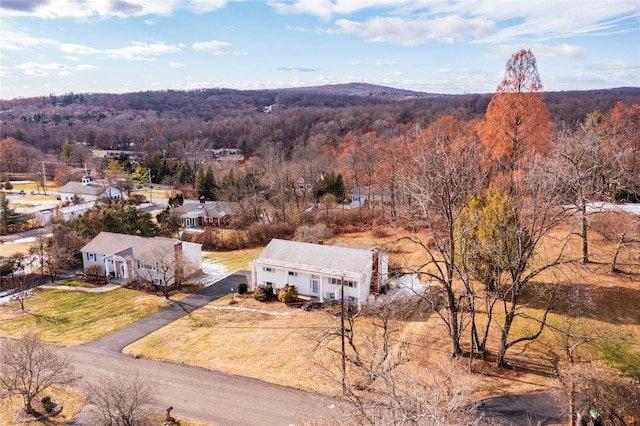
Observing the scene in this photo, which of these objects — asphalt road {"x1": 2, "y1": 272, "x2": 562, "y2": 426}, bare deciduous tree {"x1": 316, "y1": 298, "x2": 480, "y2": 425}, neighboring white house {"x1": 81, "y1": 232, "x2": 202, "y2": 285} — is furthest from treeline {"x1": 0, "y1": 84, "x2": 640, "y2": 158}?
asphalt road {"x1": 2, "y1": 272, "x2": 562, "y2": 426}

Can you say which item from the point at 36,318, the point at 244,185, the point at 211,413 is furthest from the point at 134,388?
the point at 244,185

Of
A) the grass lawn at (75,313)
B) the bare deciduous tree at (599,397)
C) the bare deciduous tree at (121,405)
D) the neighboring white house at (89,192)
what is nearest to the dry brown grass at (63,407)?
the bare deciduous tree at (121,405)

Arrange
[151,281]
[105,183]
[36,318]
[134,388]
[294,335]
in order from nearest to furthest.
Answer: [134,388] < [294,335] < [36,318] < [151,281] < [105,183]

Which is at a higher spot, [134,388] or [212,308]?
[134,388]

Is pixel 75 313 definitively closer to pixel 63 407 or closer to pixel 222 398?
pixel 63 407

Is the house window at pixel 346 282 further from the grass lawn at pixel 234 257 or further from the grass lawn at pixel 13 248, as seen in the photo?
the grass lawn at pixel 13 248

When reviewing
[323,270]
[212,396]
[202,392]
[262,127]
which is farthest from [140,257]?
[262,127]

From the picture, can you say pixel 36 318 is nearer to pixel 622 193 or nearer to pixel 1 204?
pixel 1 204
